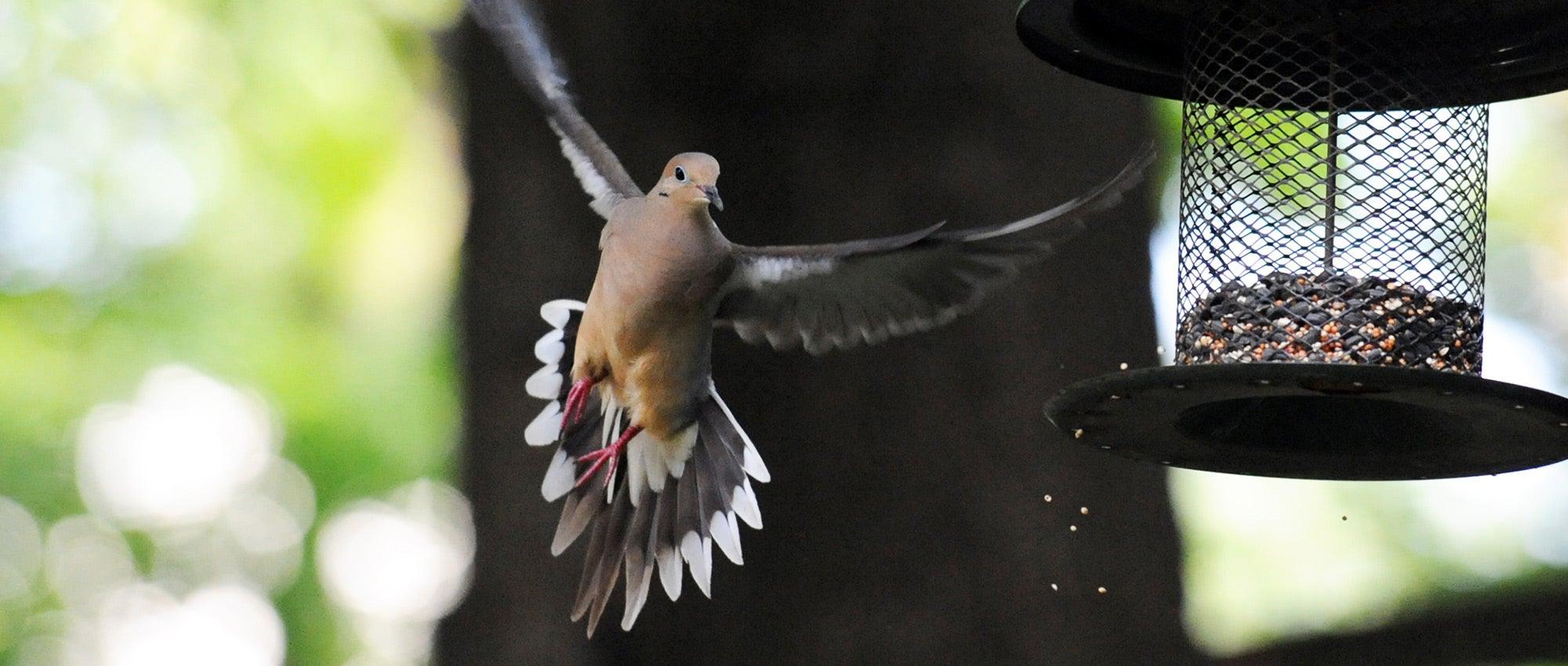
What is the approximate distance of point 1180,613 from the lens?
13.2 ft

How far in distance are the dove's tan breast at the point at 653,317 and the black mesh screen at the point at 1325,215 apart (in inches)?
35.2

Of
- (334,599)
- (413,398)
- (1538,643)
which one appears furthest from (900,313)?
(334,599)

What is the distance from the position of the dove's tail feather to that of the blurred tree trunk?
0.10 metres

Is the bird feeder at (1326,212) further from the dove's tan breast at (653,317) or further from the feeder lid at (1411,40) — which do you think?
the dove's tan breast at (653,317)

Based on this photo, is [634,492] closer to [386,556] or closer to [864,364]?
[864,364]

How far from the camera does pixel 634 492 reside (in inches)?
162

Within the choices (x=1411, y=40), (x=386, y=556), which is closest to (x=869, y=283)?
(x=1411, y=40)

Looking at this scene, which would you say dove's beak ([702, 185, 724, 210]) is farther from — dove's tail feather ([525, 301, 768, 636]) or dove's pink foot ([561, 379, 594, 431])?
dove's tail feather ([525, 301, 768, 636])

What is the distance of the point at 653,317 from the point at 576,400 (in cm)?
37

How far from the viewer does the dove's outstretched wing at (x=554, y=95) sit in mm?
3539

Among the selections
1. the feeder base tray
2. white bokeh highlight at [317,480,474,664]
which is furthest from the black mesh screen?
white bokeh highlight at [317,480,474,664]

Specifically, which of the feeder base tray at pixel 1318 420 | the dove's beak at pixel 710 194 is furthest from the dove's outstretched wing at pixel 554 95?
the feeder base tray at pixel 1318 420

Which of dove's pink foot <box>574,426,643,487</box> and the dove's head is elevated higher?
the dove's head

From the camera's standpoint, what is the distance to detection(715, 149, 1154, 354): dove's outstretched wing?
305cm
